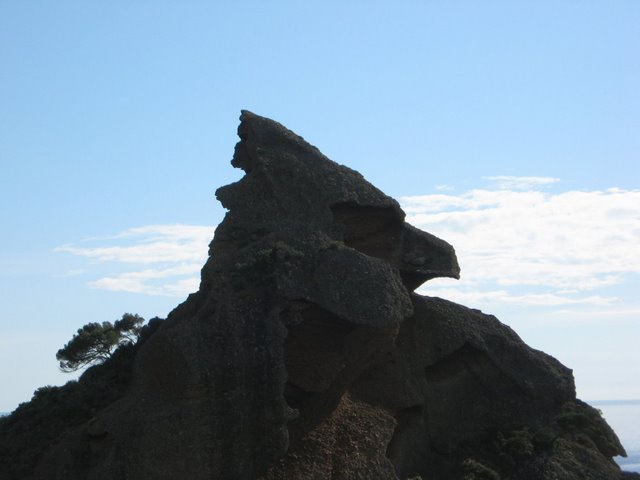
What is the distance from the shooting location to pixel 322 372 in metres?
35.5

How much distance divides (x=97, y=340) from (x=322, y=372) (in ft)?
44.5

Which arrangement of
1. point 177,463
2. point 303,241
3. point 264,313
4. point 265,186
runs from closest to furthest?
1. point 177,463
2. point 264,313
3. point 303,241
4. point 265,186

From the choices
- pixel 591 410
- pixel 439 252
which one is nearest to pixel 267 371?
pixel 439 252

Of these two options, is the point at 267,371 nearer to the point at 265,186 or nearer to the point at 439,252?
the point at 265,186

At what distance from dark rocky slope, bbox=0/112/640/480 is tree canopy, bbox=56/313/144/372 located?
8485 mm

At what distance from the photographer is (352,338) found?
35812mm

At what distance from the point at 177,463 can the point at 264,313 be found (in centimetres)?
471

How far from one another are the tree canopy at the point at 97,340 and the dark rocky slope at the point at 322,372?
8485mm

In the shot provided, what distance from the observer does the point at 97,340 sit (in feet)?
152

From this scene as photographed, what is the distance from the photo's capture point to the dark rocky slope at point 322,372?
33156mm

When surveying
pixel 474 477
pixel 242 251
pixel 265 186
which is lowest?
pixel 474 477

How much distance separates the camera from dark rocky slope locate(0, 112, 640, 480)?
33.2 m

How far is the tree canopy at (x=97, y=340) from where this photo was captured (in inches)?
1825

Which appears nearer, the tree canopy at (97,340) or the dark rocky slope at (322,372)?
the dark rocky slope at (322,372)
